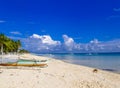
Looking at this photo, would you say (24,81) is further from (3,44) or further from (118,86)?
(3,44)

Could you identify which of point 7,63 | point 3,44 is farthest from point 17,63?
point 3,44

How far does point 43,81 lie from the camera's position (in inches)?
663

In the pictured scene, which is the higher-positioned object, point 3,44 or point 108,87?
point 3,44

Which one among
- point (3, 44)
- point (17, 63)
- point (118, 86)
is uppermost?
point (3, 44)

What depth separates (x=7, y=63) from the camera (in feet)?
92.0

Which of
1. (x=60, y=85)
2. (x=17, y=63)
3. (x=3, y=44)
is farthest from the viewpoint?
(x=3, y=44)

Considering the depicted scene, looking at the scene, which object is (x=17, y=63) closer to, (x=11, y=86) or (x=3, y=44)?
(x=11, y=86)

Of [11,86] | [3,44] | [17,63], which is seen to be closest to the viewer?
[11,86]

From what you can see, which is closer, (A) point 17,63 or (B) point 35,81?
(B) point 35,81

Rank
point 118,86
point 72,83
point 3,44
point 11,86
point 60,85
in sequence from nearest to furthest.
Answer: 1. point 11,86
2. point 60,85
3. point 72,83
4. point 118,86
5. point 3,44

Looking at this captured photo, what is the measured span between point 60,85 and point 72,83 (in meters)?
1.42

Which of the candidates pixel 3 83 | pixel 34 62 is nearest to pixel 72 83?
pixel 3 83

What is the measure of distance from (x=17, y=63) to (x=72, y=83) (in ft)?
41.0

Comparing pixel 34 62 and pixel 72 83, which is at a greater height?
pixel 34 62
